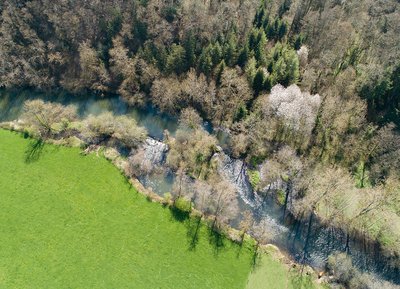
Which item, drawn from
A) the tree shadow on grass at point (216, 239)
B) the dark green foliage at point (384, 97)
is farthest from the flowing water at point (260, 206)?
the dark green foliage at point (384, 97)

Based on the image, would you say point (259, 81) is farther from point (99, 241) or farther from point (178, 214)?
point (99, 241)

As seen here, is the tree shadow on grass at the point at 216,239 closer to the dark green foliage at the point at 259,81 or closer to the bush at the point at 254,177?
the bush at the point at 254,177

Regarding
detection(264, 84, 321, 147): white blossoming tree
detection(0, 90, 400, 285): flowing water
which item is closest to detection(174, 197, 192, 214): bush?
detection(0, 90, 400, 285): flowing water

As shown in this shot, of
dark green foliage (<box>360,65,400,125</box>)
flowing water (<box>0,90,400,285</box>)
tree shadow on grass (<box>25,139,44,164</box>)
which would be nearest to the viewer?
flowing water (<box>0,90,400,285</box>)

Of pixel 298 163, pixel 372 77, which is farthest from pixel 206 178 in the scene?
pixel 372 77

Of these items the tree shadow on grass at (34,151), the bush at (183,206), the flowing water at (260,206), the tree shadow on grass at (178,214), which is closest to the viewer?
the flowing water at (260,206)

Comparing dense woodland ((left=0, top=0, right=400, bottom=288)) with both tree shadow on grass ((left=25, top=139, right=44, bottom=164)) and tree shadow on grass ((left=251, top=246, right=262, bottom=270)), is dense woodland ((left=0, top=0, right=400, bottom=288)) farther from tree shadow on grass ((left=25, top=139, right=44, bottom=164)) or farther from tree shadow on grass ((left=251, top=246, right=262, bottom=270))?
tree shadow on grass ((left=251, top=246, right=262, bottom=270))
